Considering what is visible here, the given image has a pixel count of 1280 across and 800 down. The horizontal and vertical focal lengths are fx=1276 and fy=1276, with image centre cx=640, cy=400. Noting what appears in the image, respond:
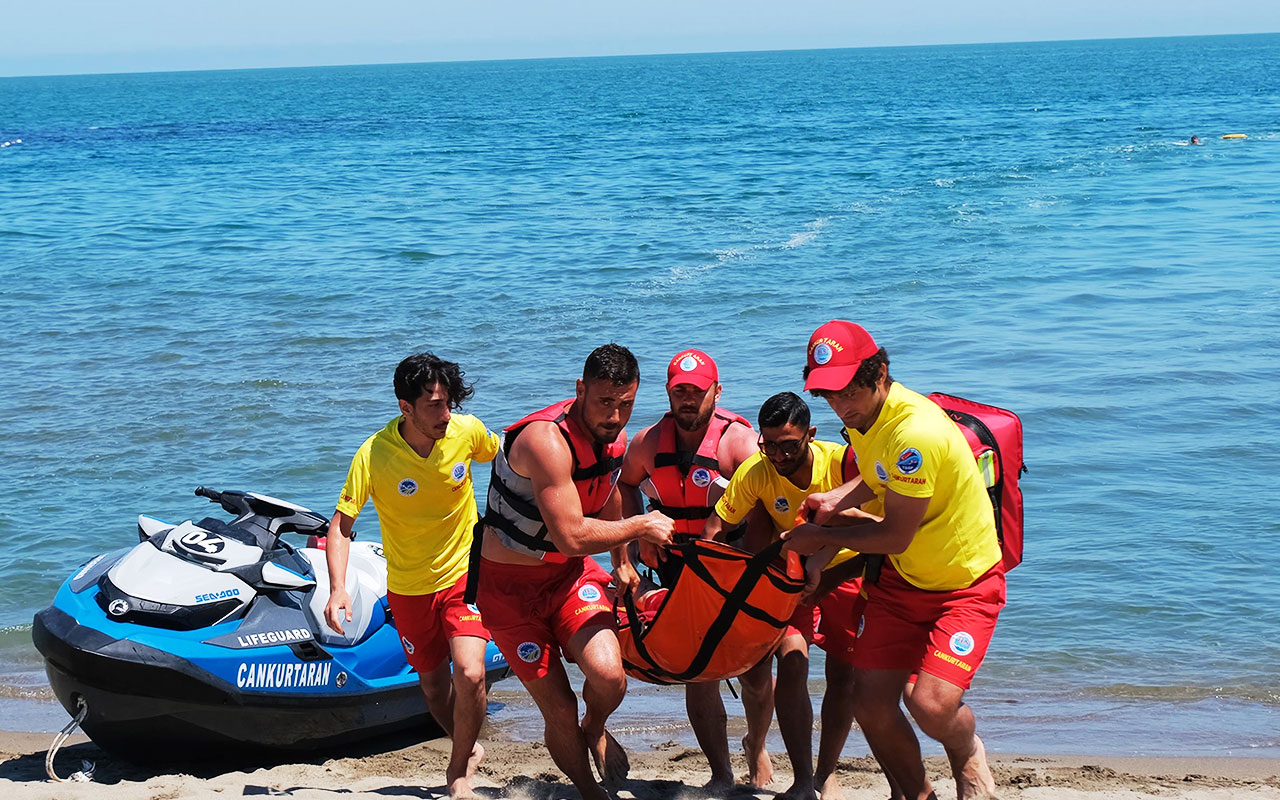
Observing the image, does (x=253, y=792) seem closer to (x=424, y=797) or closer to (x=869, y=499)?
Answer: (x=424, y=797)

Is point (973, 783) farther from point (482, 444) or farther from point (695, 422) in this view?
point (482, 444)

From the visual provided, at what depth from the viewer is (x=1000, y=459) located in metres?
4.76

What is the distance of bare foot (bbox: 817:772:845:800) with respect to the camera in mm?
5188

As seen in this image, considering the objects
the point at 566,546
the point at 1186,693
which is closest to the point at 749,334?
the point at 1186,693

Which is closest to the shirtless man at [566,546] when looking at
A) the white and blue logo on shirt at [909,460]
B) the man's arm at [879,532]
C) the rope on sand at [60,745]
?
the man's arm at [879,532]

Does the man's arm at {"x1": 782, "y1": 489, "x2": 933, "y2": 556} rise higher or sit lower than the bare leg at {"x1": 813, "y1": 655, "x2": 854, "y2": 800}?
higher

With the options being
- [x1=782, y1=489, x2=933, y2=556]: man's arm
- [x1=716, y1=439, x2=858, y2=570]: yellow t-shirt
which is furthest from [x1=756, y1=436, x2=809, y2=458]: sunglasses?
[x1=782, y1=489, x2=933, y2=556]: man's arm

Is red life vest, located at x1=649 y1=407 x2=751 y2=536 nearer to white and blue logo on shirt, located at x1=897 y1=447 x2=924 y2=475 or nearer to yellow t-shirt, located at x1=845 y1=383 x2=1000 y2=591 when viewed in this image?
yellow t-shirt, located at x1=845 y1=383 x2=1000 y2=591

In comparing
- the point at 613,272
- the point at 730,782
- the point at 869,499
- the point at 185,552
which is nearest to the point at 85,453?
the point at 185,552

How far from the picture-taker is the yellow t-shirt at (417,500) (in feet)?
17.7

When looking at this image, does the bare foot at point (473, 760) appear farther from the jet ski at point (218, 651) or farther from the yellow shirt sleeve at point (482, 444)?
the yellow shirt sleeve at point (482, 444)

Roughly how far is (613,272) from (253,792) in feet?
48.8

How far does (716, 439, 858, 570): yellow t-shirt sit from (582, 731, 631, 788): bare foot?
45.6 inches

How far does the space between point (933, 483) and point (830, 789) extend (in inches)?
62.0
